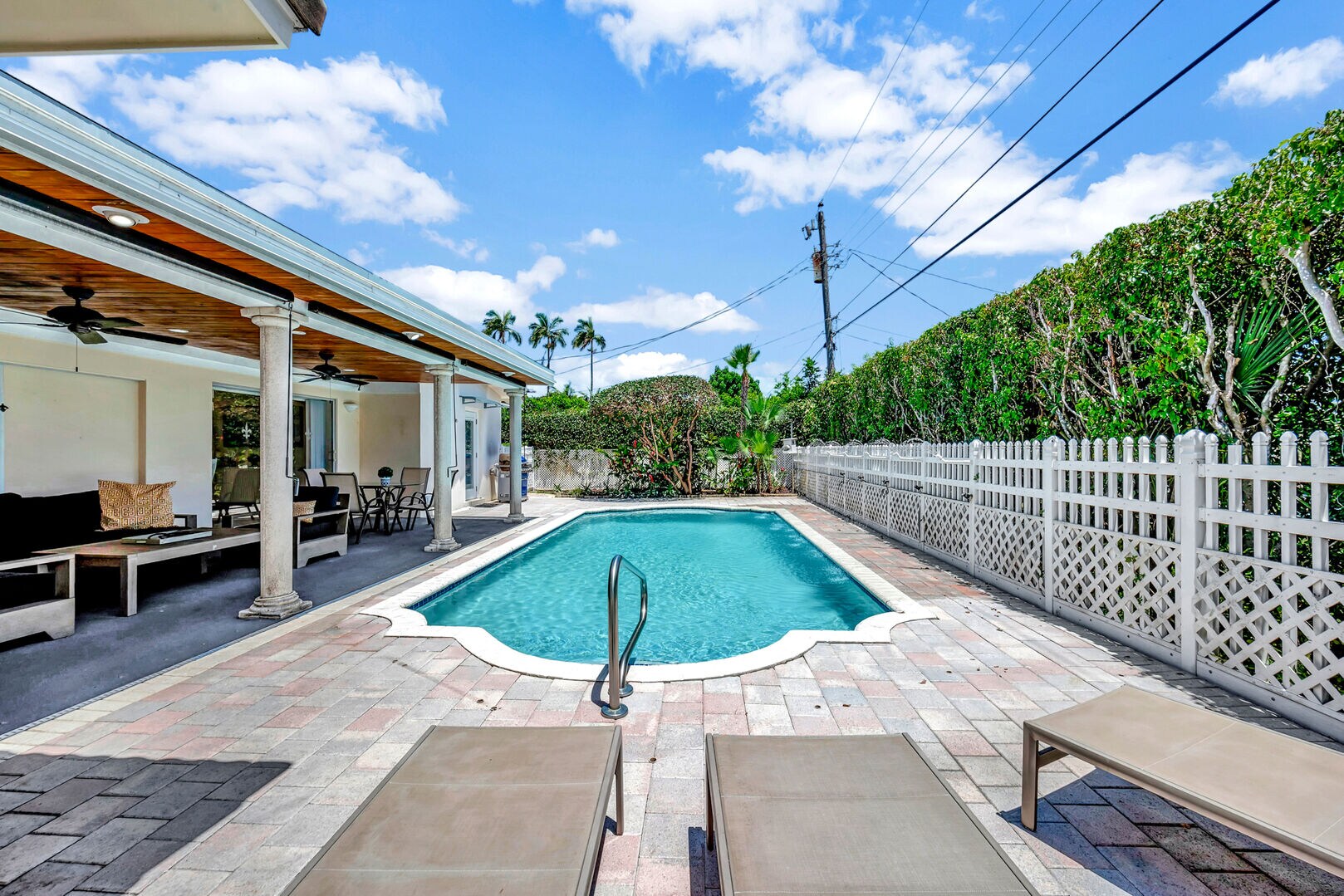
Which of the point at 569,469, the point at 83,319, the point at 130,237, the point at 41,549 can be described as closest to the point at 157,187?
the point at 130,237

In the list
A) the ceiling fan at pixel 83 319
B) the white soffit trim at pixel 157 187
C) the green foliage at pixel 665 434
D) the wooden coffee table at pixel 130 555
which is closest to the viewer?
the white soffit trim at pixel 157 187

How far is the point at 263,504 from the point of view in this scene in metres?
4.97

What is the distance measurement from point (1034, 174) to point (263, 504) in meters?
8.84

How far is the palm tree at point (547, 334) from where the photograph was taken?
52.7m

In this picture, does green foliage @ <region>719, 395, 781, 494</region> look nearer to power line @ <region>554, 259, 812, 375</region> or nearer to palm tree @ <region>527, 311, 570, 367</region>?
power line @ <region>554, 259, 812, 375</region>

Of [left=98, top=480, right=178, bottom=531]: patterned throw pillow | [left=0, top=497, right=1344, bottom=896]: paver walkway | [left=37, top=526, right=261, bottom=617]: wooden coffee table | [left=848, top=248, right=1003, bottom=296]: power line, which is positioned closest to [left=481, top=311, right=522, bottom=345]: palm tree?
[left=848, top=248, right=1003, bottom=296]: power line

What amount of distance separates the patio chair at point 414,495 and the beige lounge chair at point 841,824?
8.99 meters

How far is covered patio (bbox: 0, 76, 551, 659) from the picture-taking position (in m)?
3.30

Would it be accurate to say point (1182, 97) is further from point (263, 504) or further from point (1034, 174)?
point (263, 504)

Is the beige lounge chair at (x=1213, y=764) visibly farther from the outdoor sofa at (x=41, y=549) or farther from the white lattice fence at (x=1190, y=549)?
the outdoor sofa at (x=41, y=549)

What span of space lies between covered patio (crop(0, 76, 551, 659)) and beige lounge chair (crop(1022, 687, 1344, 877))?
5141 millimetres

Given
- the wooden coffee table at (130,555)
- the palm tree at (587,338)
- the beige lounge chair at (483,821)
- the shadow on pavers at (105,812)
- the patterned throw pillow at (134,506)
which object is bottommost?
the shadow on pavers at (105,812)

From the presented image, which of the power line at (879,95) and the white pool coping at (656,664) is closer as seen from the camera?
the white pool coping at (656,664)

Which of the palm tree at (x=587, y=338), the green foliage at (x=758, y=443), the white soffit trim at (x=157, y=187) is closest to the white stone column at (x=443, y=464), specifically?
the white soffit trim at (x=157, y=187)
